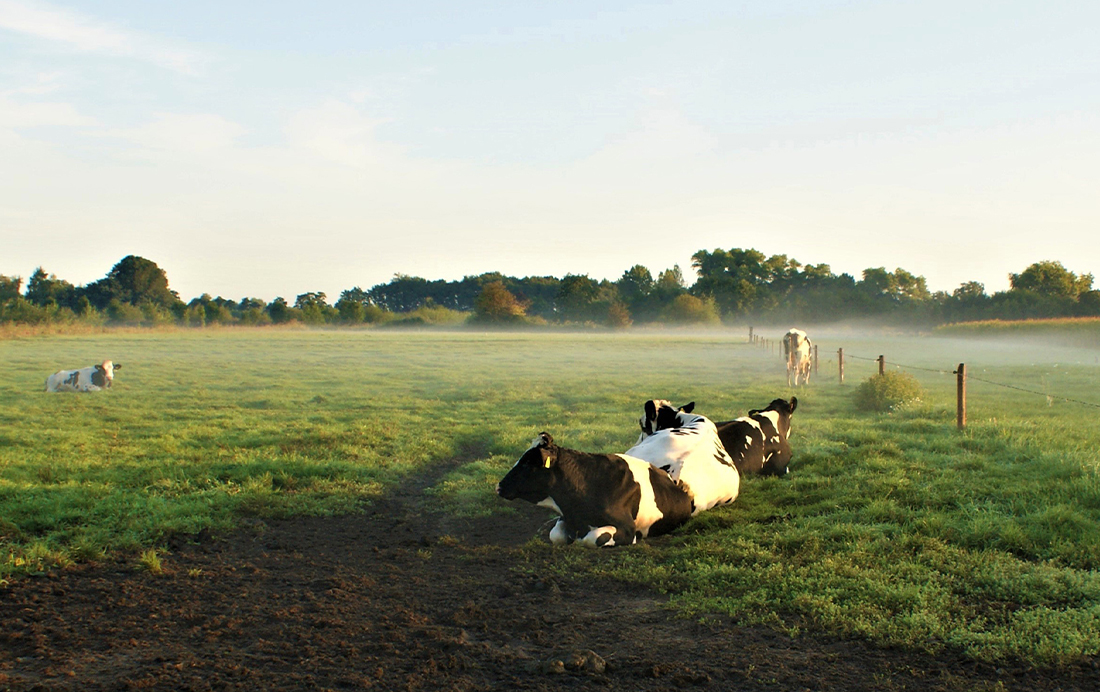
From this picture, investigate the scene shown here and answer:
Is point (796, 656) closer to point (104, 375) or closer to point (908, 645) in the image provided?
point (908, 645)


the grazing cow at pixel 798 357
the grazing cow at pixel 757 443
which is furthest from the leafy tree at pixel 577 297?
the grazing cow at pixel 757 443

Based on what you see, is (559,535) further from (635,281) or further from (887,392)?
(635,281)

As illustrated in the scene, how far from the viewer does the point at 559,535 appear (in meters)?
6.85

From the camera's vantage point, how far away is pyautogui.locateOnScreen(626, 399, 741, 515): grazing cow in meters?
7.62

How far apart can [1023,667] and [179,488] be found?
27.3 feet

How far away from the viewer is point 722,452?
851 cm

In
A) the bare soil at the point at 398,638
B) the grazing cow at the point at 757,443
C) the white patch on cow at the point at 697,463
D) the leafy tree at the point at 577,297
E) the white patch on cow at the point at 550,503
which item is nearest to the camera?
the bare soil at the point at 398,638

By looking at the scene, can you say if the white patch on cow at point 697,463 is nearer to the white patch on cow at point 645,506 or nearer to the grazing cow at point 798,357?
the white patch on cow at point 645,506

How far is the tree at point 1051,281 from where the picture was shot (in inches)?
2921

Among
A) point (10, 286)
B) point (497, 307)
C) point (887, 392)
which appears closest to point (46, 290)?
point (10, 286)

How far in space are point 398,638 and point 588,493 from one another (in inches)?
101

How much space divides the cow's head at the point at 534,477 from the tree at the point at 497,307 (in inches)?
3034

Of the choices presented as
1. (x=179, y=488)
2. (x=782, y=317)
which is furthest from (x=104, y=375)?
(x=782, y=317)

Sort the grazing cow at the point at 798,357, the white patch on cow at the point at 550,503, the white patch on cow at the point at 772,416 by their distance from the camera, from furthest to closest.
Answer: the grazing cow at the point at 798,357 < the white patch on cow at the point at 772,416 < the white patch on cow at the point at 550,503
